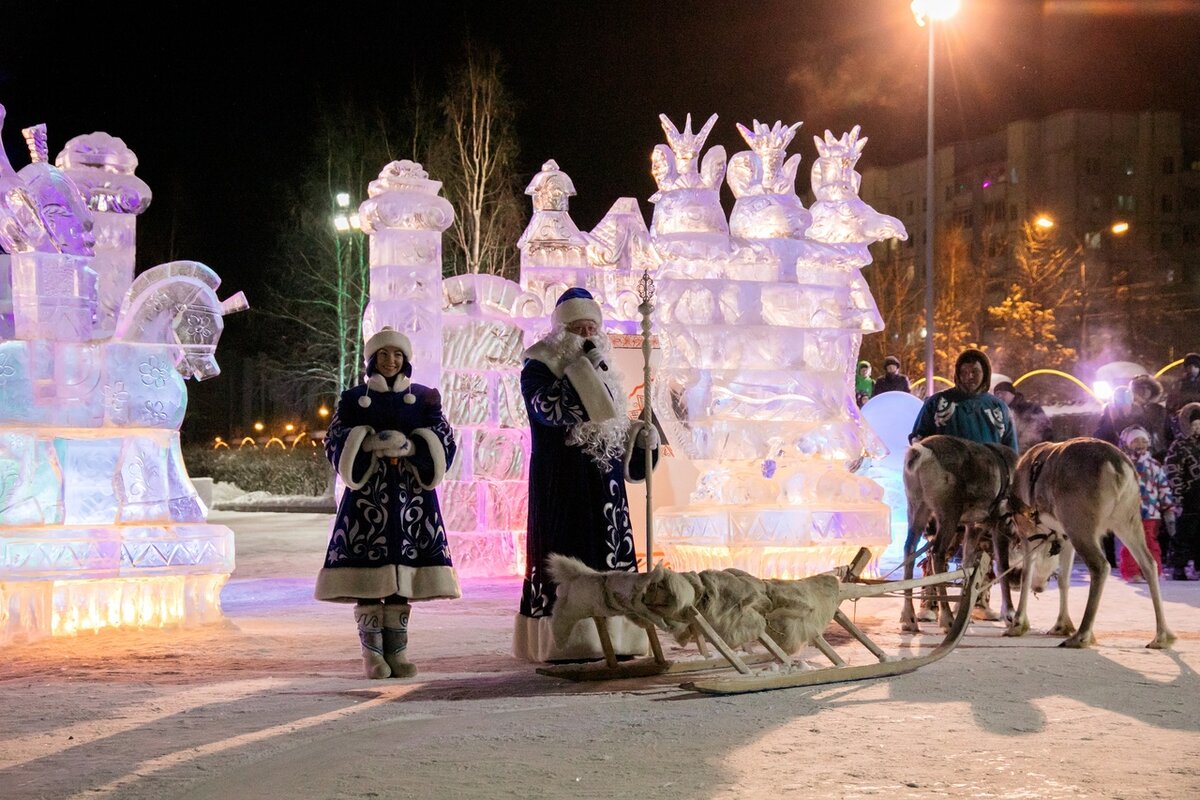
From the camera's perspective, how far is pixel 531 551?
24.1 feet

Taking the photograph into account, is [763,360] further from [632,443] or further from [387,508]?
[387,508]

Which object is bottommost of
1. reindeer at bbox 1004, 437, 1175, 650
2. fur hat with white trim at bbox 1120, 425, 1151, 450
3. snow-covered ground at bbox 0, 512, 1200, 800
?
snow-covered ground at bbox 0, 512, 1200, 800

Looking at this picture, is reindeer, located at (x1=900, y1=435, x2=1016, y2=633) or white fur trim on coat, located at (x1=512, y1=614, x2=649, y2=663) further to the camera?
reindeer, located at (x1=900, y1=435, x2=1016, y2=633)

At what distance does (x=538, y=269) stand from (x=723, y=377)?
2.63 meters

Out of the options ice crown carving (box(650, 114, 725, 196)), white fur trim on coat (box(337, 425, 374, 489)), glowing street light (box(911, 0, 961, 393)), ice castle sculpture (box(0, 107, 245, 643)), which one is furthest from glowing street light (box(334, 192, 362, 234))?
white fur trim on coat (box(337, 425, 374, 489))

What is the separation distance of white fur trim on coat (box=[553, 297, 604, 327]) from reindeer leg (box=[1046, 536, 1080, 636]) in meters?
3.44

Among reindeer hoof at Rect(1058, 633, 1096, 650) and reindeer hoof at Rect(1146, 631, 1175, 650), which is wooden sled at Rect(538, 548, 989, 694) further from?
reindeer hoof at Rect(1146, 631, 1175, 650)

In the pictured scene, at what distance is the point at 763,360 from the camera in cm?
1106

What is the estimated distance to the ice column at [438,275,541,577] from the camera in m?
12.5

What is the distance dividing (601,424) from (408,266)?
5098 millimetres

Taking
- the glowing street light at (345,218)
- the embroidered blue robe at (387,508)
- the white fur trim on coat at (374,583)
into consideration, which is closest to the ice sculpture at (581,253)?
the embroidered blue robe at (387,508)

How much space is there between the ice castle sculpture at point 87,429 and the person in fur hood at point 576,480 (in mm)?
3039

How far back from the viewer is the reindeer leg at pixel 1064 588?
28.9ft

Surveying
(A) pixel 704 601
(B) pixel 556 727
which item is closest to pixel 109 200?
(A) pixel 704 601
